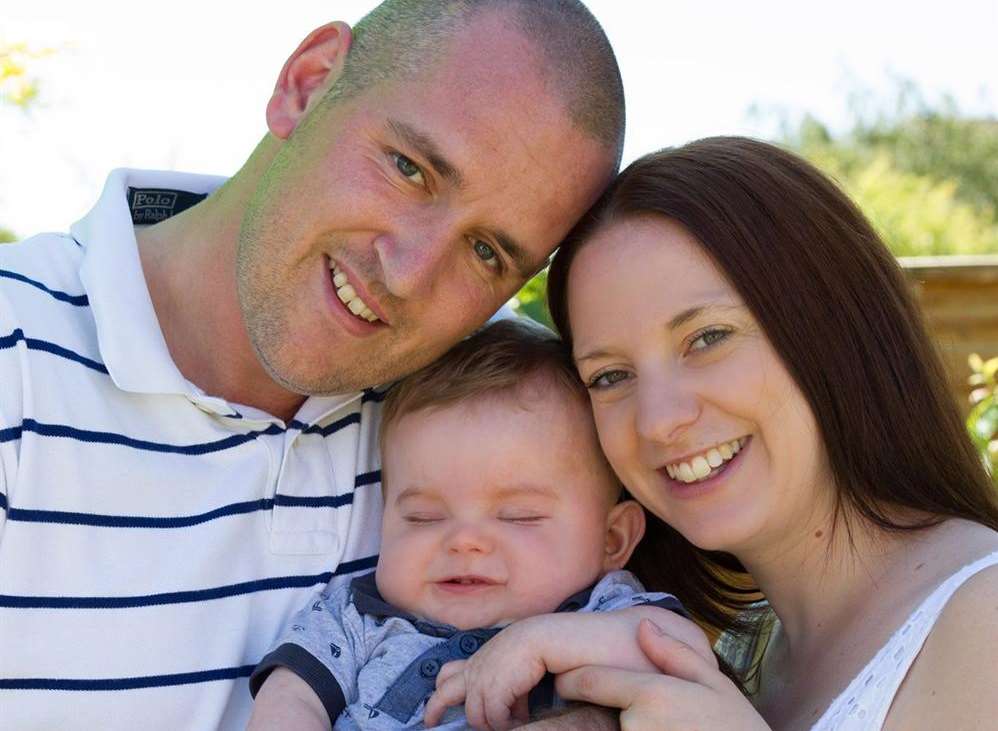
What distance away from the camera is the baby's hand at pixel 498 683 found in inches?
91.2

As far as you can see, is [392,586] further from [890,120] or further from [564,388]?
[890,120]

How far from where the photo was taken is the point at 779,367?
8.32 feet

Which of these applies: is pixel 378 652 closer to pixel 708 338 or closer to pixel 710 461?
pixel 710 461

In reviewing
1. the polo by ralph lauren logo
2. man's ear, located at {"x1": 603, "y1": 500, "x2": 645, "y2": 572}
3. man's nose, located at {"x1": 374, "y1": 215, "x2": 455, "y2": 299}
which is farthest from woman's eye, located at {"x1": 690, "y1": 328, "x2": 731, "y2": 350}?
the polo by ralph lauren logo

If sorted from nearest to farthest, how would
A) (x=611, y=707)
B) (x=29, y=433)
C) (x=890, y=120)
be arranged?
(x=611, y=707), (x=29, y=433), (x=890, y=120)

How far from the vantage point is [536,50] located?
115 inches

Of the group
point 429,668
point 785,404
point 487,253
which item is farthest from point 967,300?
point 429,668

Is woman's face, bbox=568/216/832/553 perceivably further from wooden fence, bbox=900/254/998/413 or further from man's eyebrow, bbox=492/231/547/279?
wooden fence, bbox=900/254/998/413

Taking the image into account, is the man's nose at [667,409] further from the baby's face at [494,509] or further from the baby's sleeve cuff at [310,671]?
the baby's sleeve cuff at [310,671]

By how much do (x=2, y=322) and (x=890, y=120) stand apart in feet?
55.6

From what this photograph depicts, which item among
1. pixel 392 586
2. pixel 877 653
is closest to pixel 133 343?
pixel 392 586

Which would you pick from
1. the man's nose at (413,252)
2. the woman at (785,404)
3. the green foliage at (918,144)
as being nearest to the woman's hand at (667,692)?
the woman at (785,404)

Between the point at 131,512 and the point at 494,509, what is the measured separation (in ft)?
2.56

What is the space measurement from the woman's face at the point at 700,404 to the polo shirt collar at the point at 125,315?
2.68ft
